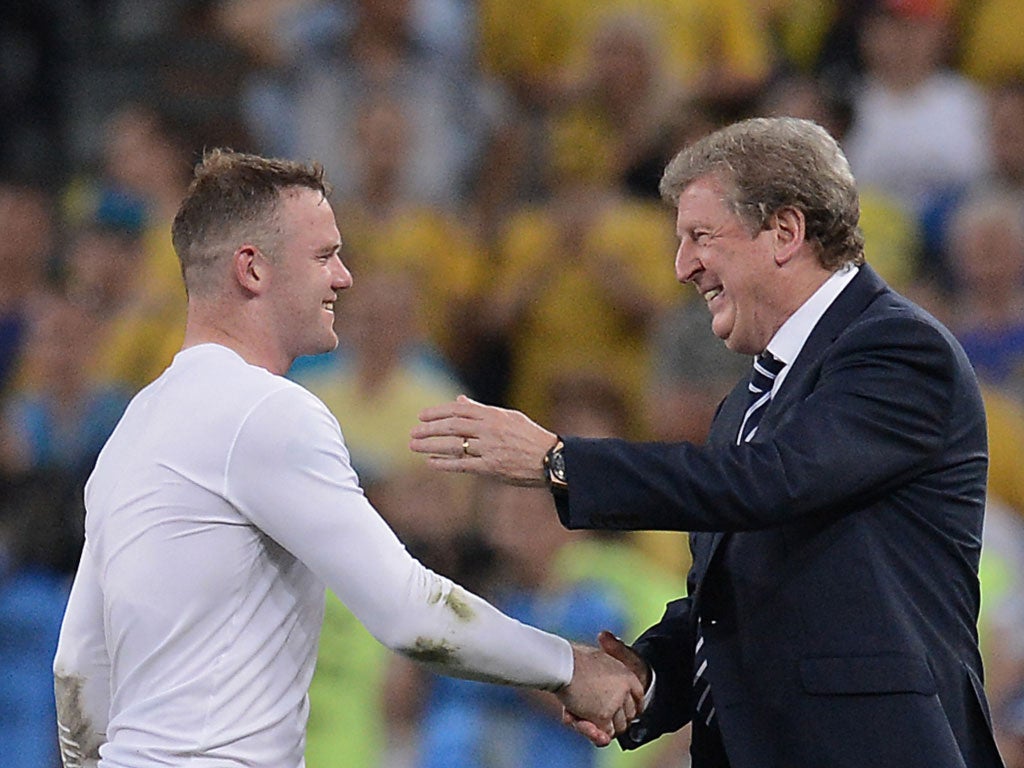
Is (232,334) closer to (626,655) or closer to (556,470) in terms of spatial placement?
(556,470)

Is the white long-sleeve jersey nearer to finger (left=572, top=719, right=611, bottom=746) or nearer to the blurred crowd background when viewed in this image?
finger (left=572, top=719, right=611, bottom=746)

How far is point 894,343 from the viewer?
2.81 m

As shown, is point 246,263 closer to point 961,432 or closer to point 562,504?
point 562,504

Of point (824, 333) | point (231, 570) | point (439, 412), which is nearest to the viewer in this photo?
point (231, 570)

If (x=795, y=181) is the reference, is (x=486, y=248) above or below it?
above

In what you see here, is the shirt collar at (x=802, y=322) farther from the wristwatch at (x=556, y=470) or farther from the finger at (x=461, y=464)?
the finger at (x=461, y=464)

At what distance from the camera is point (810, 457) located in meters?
2.73

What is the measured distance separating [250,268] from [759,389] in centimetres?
90

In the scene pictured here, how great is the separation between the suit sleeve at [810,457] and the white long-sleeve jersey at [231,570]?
0.34m

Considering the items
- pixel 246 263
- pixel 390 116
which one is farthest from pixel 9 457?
pixel 246 263

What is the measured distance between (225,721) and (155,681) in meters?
0.13

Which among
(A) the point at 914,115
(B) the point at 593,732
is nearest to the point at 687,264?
(B) the point at 593,732

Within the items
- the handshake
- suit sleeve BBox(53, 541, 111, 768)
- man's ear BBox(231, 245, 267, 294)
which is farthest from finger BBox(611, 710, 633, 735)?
man's ear BBox(231, 245, 267, 294)

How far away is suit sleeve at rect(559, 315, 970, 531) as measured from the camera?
2.74 m
